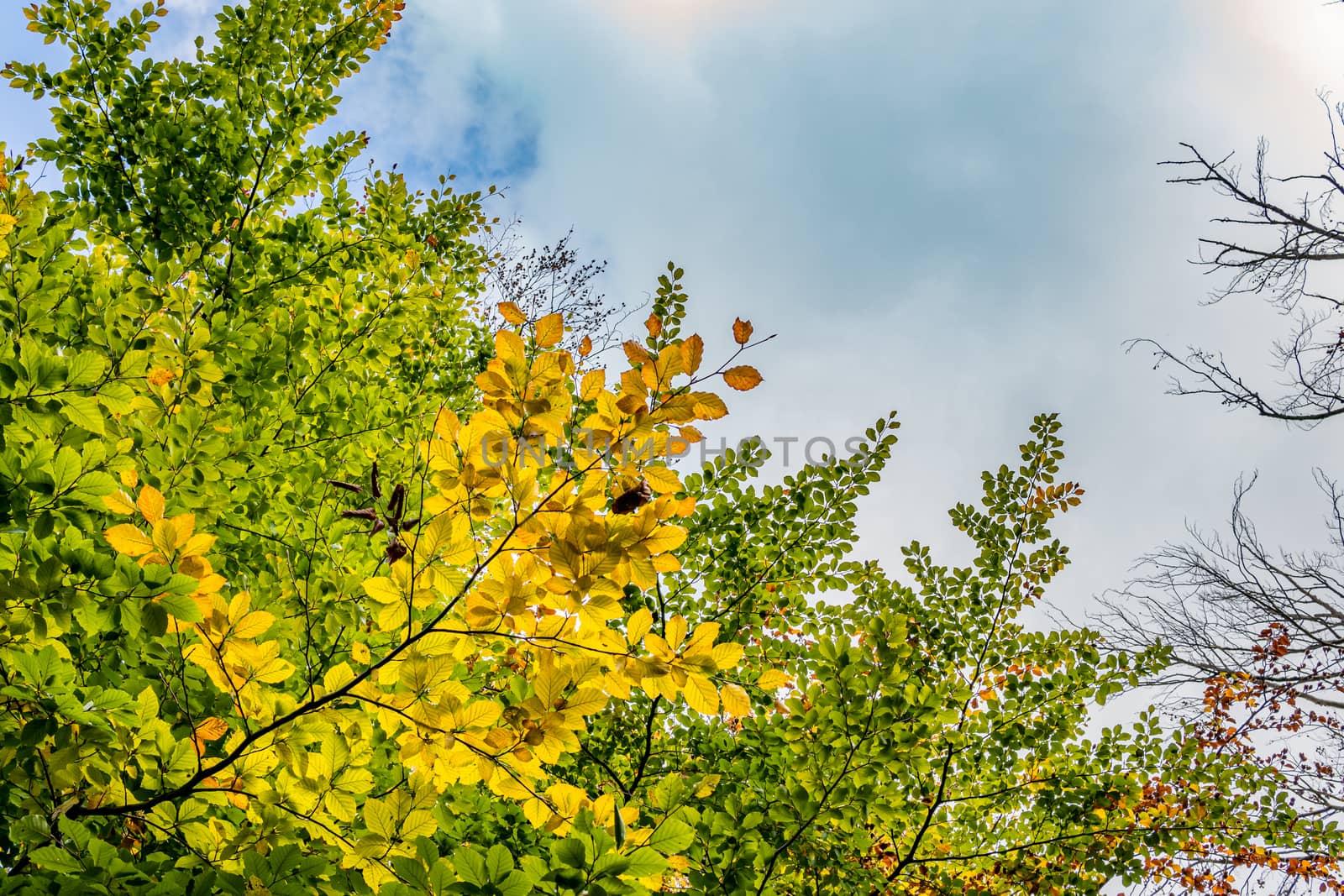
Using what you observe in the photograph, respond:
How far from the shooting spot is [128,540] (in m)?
1.21

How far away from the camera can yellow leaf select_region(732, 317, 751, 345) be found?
53.1 inches

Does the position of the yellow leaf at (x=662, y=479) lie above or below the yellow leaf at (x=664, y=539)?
above

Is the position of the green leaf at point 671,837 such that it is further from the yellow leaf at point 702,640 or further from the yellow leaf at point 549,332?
the yellow leaf at point 549,332

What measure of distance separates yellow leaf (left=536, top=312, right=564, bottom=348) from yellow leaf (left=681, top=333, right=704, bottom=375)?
275mm

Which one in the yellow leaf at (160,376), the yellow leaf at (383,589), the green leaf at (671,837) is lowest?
the green leaf at (671,837)

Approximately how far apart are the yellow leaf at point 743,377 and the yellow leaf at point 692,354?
0.07 m

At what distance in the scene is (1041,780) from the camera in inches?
127

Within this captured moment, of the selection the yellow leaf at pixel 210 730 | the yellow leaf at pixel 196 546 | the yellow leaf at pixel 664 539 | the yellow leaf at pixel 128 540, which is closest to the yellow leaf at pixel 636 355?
the yellow leaf at pixel 664 539

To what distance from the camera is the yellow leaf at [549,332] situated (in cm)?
142

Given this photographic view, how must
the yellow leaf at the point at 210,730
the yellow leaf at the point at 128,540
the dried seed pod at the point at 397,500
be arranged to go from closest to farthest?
the yellow leaf at the point at 128,540 < the dried seed pod at the point at 397,500 < the yellow leaf at the point at 210,730

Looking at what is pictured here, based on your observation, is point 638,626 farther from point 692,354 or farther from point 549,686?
point 692,354

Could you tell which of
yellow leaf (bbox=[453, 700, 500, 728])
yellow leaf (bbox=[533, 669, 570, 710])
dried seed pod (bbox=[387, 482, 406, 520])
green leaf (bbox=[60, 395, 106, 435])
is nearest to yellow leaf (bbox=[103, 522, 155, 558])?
green leaf (bbox=[60, 395, 106, 435])

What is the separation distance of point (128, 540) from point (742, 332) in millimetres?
1231

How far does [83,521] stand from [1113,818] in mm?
4323
